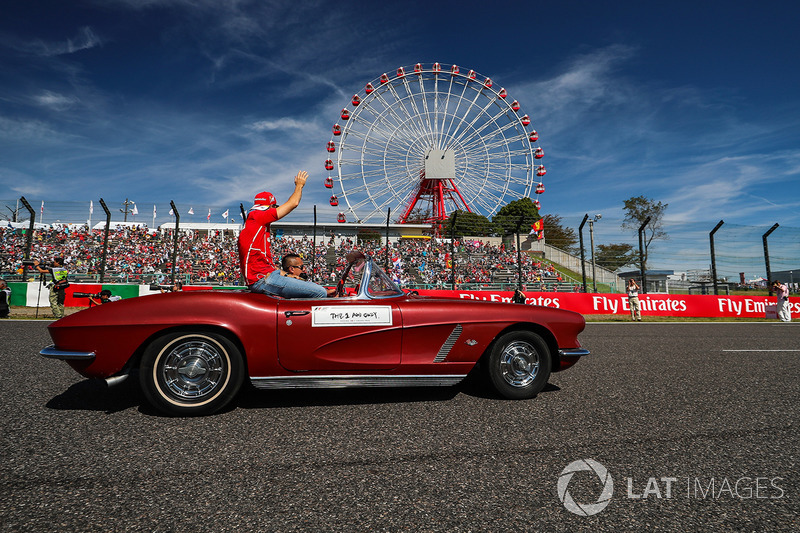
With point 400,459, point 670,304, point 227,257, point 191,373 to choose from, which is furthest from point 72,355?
point 227,257

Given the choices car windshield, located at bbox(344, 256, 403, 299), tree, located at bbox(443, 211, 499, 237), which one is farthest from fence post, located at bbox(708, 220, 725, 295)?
car windshield, located at bbox(344, 256, 403, 299)

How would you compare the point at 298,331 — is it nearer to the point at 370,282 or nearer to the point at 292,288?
the point at 292,288

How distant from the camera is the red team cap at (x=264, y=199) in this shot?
3.96 meters

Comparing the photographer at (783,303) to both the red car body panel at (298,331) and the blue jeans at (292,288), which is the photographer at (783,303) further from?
the blue jeans at (292,288)

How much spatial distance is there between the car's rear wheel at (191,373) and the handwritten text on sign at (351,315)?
60 centimetres

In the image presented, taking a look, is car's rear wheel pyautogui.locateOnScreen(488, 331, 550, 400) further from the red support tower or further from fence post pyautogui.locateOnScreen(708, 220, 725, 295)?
the red support tower

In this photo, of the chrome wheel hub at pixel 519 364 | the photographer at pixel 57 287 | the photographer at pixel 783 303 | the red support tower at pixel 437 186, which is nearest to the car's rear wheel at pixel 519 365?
the chrome wheel hub at pixel 519 364

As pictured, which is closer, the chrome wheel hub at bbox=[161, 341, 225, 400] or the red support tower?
the chrome wheel hub at bbox=[161, 341, 225, 400]

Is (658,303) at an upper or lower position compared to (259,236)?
lower

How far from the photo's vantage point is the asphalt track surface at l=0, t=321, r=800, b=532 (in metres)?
1.61

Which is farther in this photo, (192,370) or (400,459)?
(192,370)

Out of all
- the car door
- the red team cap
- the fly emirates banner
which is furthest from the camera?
the fly emirates banner

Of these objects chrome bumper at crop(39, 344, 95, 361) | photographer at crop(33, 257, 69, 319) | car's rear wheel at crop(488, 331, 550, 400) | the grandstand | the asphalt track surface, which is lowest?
the asphalt track surface

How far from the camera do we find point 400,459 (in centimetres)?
216
